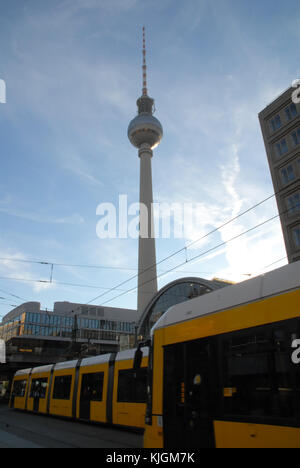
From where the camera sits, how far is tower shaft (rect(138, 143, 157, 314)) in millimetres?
78812

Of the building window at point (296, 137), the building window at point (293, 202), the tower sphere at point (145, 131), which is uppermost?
the tower sphere at point (145, 131)

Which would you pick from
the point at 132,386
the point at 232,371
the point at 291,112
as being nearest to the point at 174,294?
the point at 291,112

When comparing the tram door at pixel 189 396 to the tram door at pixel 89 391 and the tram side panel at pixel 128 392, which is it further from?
the tram door at pixel 89 391

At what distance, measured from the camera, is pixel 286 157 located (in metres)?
31.5

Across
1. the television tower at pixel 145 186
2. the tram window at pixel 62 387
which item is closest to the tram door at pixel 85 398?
the tram window at pixel 62 387

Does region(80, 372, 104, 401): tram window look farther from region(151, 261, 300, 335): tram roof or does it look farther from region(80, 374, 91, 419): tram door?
region(151, 261, 300, 335): tram roof

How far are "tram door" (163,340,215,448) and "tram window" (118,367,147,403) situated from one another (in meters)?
5.40

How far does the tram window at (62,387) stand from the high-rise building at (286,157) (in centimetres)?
1965

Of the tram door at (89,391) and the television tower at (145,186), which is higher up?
the television tower at (145,186)

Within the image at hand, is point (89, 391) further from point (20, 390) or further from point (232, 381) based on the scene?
point (232, 381)

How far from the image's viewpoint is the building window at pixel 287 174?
3095 cm

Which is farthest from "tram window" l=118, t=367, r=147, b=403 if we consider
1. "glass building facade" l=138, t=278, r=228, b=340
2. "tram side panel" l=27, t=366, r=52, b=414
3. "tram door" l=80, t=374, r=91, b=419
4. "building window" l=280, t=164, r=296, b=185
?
"glass building facade" l=138, t=278, r=228, b=340

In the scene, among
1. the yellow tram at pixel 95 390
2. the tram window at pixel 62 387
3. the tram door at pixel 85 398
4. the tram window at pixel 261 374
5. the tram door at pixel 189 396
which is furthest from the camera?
the tram window at pixel 62 387
